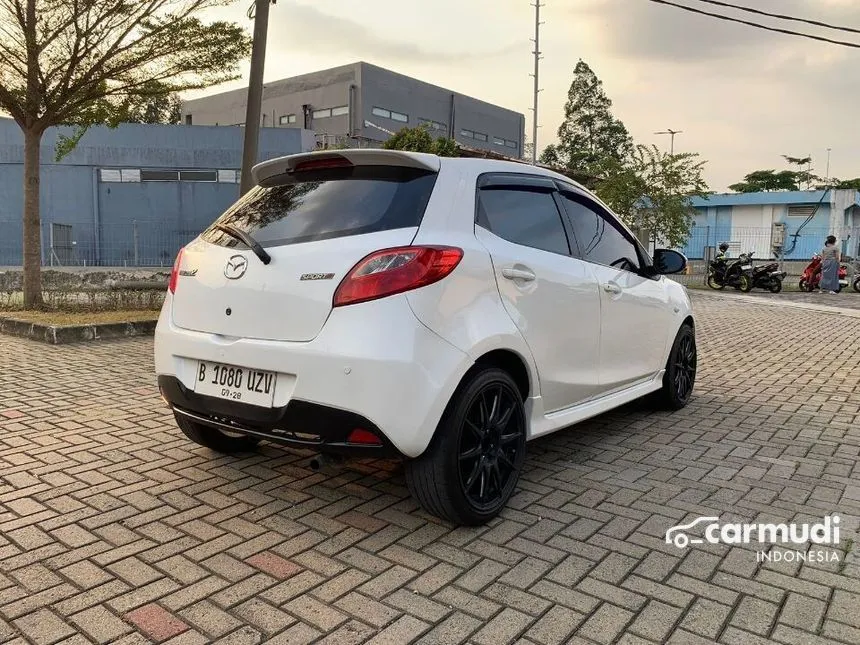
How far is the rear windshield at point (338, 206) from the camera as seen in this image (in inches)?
123

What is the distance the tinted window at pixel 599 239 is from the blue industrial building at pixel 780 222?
79.7ft

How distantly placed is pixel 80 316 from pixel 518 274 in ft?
25.8

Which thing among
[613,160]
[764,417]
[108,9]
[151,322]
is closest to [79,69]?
[108,9]

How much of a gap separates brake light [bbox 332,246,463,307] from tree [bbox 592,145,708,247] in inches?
730

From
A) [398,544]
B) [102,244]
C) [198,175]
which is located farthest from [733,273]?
[102,244]

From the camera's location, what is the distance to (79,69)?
30.5 feet

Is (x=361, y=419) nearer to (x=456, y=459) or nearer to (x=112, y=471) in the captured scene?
(x=456, y=459)

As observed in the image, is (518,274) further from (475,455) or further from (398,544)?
(398,544)

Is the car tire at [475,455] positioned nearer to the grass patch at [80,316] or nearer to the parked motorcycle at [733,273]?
the grass patch at [80,316]

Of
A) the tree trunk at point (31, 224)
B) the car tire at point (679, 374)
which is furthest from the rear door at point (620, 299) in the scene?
the tree trunk at point (31, 224)

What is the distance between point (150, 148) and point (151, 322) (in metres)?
21.5

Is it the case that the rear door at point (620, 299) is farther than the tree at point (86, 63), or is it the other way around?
the tree at point (86, 63)

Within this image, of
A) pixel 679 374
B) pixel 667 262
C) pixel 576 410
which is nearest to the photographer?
pixel 576 410

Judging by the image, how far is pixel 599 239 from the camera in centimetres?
447
